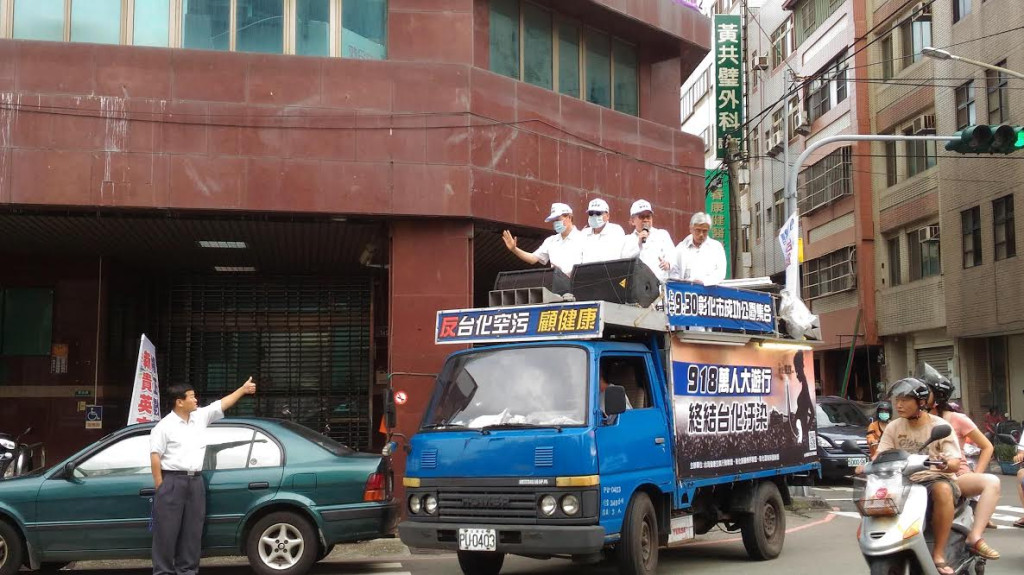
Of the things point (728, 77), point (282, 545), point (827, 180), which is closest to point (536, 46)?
point (282, 545)

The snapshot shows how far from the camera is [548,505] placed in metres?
7.99

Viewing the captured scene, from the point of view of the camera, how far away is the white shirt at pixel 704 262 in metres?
10.8

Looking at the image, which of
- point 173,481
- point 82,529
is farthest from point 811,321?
point 82,529

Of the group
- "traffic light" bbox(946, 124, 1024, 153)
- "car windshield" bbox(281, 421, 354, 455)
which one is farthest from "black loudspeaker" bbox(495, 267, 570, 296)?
"traffic light" bbox(946, 124, 1024, 153)

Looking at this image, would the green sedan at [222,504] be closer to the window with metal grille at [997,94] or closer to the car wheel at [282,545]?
the car wheel at [282,545]

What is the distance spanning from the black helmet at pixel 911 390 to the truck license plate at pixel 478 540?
3.13 meters

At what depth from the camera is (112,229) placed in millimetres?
15289

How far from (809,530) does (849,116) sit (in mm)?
24314

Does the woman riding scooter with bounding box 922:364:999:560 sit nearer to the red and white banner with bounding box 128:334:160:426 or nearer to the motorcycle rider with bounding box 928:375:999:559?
the motorcycle rider with bounding box 928:375:999:559

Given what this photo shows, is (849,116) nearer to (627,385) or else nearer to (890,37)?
(890,37)

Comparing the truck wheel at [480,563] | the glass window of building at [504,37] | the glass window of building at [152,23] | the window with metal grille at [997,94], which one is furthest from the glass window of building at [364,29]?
the window with metal grille at [997,94]

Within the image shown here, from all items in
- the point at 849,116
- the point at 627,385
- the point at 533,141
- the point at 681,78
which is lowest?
the point at 627,385

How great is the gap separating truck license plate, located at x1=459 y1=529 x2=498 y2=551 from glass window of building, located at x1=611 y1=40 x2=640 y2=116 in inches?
444

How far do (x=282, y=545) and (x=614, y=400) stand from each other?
11.8 feet
